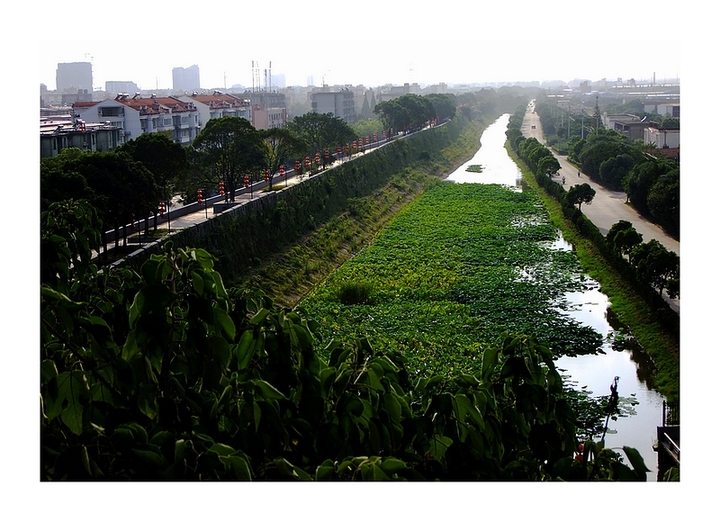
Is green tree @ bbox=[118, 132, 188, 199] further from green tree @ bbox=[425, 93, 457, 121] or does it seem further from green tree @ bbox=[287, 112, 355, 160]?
green tree @ bbox=[425, 93, 457, 121]

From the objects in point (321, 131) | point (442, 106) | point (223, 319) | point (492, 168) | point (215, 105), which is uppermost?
point (442, 106)

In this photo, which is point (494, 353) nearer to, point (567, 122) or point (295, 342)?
point (295, 342)

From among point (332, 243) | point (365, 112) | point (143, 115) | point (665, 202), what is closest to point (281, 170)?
point (332, 243)

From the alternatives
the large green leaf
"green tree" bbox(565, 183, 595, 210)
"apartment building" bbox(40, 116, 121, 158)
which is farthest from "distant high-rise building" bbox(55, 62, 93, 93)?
"green tree" bbox(565, 183, 595, 210)

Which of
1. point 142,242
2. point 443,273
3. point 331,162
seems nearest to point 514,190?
point 331,162

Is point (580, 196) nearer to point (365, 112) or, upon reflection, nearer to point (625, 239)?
point (625, 239)
